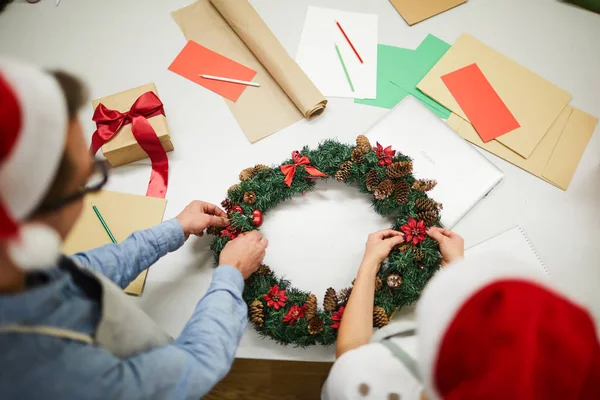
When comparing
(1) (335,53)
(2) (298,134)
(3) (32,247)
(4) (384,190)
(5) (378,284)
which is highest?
(3) (32,247)

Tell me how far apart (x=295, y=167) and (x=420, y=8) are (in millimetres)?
685

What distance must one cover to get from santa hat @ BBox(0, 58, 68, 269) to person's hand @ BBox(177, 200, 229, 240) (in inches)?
16.7

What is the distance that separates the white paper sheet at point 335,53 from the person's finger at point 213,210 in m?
0.45

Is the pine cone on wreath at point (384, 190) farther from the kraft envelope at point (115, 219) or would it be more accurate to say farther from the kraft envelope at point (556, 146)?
the kraft envelope at point (115, 219)

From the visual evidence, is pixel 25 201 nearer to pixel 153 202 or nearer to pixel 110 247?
pixel 110 247

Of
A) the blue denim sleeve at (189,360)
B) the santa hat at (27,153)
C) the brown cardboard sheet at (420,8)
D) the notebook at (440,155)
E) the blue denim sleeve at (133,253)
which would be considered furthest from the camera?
the brown cardboard sheet at (420,8)

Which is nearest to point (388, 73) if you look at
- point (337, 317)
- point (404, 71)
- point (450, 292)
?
point (404, 71)

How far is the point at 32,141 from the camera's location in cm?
42

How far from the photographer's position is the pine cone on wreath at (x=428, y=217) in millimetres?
909

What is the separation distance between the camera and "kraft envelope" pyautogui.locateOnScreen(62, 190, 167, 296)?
924 millimetres

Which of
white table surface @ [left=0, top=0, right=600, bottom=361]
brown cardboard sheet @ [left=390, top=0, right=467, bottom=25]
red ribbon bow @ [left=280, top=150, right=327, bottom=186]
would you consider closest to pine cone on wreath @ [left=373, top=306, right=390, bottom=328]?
white table surface @ [left=0, top=0, right=600, bottom=361]

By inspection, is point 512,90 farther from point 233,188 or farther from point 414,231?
point 233,188

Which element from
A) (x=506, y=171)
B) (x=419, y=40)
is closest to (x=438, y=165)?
(x=506, y=171)

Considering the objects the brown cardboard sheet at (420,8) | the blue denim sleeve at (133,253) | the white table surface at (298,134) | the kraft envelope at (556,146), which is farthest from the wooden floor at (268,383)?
the brown cardboard sheet at (420,8)
